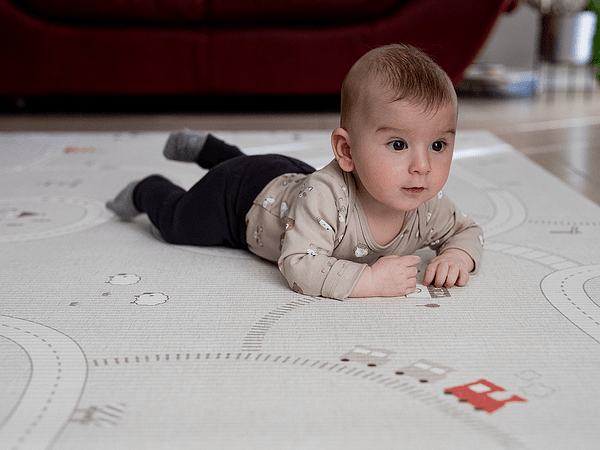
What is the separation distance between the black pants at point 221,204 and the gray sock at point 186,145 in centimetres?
12

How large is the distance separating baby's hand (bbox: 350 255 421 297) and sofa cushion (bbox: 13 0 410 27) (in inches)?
59.5

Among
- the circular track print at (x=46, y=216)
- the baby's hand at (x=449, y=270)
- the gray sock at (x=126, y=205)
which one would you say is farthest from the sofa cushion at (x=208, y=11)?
the baby's hand at (x=449, y=270)

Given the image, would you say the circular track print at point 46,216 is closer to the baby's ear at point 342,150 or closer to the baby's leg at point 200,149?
the baby's leg at point 200,149

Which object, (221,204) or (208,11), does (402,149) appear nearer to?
(221,204)

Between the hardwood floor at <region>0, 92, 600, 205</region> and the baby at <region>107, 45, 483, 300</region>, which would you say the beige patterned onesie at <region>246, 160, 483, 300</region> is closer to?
the baby at <region>107, 45, 483, 300</region>

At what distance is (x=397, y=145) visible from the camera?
65 cm

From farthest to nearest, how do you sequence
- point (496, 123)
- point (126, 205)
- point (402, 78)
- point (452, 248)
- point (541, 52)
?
point (541, 52), point (496, 123), point (126, 205), point (452, 248), point (402, 78)

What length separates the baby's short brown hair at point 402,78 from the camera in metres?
0.63

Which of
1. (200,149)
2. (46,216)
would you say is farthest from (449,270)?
(46,216)

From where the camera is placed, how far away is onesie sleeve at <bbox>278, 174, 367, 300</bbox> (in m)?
0.68

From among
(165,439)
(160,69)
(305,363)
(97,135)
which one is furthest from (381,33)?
(165,439)

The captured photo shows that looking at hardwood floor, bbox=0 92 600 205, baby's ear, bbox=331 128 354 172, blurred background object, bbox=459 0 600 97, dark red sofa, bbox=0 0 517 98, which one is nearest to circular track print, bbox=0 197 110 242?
baby's ear, bbox=331 128 354 172

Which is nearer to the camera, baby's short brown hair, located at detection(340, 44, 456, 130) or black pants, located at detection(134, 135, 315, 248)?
baby's short brown hair, located at detection(340, 44, 456, 130)

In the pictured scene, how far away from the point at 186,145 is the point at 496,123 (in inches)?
50.9
